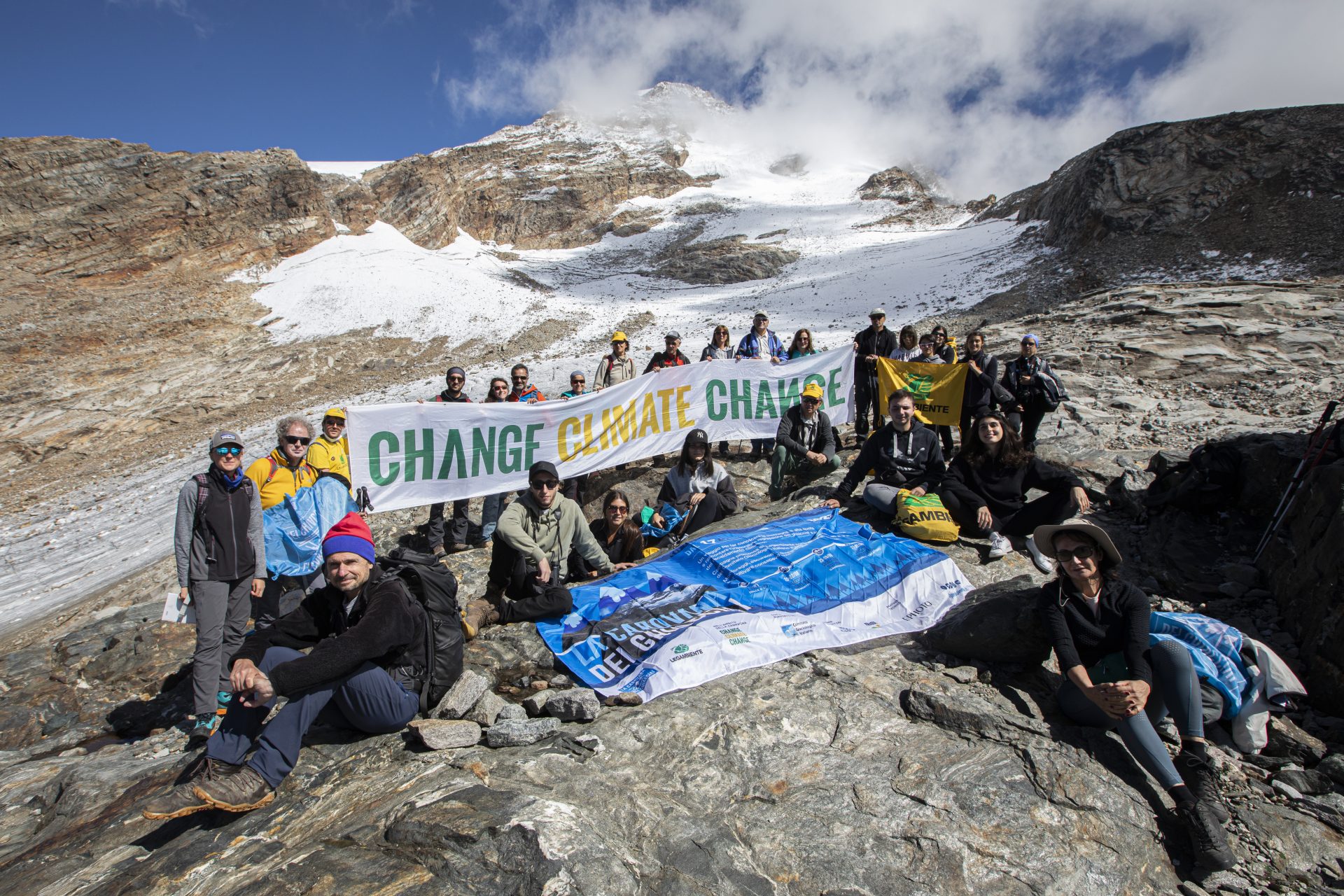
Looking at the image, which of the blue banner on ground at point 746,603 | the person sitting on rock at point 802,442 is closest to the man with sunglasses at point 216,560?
the blue banner on ground at point 746,603

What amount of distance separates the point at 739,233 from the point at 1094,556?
50540mm

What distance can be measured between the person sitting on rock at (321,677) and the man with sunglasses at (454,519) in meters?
3.72

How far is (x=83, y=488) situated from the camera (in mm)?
14086

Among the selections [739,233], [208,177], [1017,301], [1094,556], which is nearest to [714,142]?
[739,233]

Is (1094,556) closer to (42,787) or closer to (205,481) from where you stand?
(205,481)

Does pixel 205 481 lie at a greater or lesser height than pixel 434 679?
greater

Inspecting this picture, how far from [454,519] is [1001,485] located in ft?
19.1

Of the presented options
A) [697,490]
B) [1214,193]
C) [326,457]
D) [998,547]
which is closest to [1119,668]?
[998,547]

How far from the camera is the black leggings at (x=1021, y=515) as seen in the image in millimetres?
4980

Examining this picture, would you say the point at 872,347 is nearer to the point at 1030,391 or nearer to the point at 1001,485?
the point at 1030,391

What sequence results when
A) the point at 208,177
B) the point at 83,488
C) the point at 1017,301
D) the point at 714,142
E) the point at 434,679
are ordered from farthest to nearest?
the point at 714,142 < the point at 208,177 < the point at 1017,301 < the point at 83,488 < the point at 434,679

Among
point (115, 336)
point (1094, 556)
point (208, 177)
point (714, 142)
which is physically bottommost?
point (1094, 556)

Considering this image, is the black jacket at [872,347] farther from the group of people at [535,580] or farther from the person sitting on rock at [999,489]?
the person sitting on rock at [999,489]

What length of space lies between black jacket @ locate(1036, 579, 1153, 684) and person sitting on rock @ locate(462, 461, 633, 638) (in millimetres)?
3160
